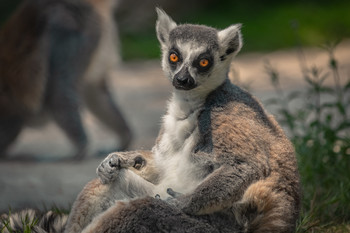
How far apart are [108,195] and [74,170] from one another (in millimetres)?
3398

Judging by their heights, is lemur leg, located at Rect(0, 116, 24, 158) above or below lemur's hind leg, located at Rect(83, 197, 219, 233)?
above

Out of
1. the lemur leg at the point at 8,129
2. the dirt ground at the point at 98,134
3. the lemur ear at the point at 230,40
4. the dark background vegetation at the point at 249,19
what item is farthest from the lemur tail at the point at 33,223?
the dark background vegetation at the point at 249,19

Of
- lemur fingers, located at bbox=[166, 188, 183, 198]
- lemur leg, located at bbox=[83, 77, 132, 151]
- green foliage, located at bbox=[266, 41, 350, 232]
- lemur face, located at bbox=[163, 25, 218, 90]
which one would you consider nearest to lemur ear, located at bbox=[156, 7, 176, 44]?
lemur face, located at bbox=[163, 25, 218, 90]

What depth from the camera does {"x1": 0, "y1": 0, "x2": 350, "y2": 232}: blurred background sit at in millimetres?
5699

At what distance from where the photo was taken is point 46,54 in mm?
8102

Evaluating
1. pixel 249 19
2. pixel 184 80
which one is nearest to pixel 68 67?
pixel 184 80

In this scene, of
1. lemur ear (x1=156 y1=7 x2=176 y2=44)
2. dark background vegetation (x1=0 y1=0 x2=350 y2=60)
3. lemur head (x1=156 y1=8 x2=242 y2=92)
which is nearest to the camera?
lemur head (x1=156 y1=8 x2=242 y2=92)

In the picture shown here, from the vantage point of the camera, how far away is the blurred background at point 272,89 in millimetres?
5699

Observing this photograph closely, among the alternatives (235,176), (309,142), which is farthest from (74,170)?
(235,176)

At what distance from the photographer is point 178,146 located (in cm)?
399

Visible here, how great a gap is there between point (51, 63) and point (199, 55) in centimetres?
459

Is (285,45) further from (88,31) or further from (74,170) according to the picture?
(74,170)

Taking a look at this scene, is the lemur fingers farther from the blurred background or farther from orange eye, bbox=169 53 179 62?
the blurred background

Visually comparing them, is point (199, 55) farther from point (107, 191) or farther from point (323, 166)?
point (323, 166)
